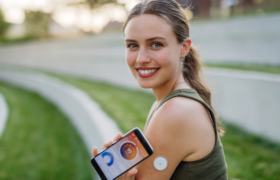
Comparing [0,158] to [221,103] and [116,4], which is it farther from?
[116,4]

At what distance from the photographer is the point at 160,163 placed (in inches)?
50.0

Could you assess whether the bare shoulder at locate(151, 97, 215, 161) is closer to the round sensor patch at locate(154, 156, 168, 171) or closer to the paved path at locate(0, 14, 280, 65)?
the round sensor patch at locate(154, 156, 168, 171)

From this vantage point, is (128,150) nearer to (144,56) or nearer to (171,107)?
(171,107)

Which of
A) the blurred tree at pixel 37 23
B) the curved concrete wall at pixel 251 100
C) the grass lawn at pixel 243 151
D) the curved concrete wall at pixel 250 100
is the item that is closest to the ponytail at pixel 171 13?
the grass lawn at pixel 243 151

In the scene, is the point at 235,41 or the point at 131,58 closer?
the point at 131,58

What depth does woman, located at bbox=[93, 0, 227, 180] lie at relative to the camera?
1.26 m

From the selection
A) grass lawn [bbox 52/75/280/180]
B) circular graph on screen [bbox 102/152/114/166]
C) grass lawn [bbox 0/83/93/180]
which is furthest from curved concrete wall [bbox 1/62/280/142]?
grass lawn [bbox 0/83/93/180]

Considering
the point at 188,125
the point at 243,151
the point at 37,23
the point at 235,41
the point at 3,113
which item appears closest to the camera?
the point at 188,125

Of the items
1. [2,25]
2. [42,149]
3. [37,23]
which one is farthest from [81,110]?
[2,25]

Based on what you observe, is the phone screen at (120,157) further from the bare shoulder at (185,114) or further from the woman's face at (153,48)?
the woman's face at (153,48)

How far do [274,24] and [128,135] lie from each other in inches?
293

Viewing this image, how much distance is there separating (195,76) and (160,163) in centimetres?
78

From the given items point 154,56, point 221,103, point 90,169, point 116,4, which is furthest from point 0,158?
point 116,4

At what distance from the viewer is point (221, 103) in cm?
486
